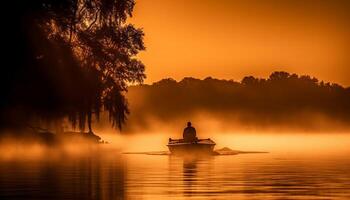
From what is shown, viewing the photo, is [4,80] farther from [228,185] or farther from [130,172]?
[228,185]

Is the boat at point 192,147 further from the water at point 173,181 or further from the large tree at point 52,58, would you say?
the water at point 173,181

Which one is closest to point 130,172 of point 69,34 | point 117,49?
point 69,34

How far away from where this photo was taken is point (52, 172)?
3847cm

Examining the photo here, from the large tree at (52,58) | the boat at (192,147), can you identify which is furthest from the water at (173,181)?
the boat at (192,147)

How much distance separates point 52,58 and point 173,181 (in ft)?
76.0

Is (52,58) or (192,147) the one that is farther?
(192,147)

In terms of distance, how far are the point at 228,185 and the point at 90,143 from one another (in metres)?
50.8

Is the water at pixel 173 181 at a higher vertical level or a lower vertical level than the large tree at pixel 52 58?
lower

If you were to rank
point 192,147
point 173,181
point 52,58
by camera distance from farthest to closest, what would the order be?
point 192,147 → point 52,58 → point 173,181

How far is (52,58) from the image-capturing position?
5550 centimetres

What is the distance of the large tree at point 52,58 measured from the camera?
53.6 m

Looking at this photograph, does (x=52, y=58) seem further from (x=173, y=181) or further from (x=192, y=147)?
(x=173, y=181)

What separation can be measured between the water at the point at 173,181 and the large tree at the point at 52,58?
9237mm

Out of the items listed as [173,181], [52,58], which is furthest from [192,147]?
[173,181]
